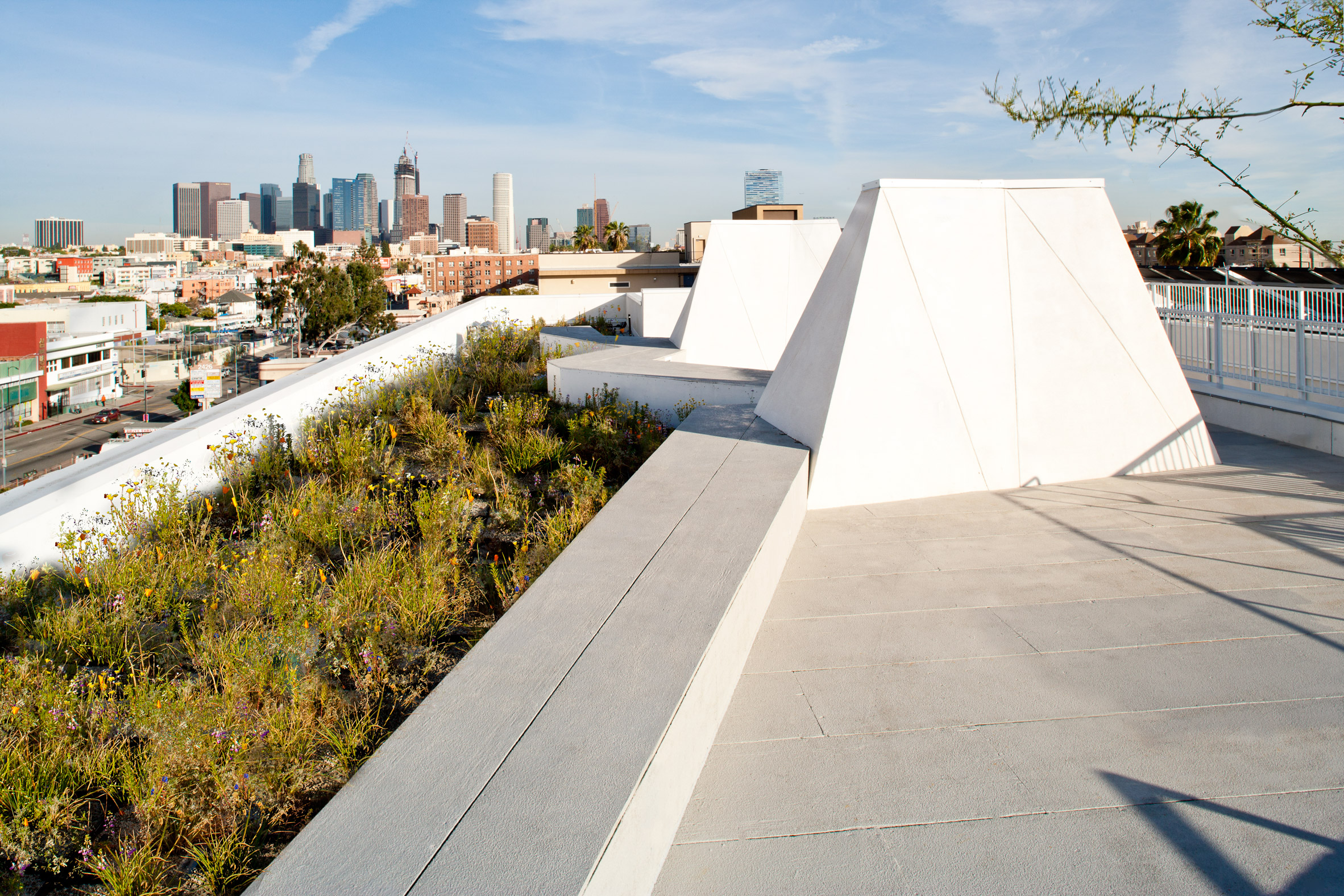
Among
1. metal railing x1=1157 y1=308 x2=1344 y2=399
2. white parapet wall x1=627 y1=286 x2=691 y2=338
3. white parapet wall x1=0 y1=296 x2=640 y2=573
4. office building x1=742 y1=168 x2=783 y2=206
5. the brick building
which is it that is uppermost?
office building x1=742 y1=168 x2=783 y2=206

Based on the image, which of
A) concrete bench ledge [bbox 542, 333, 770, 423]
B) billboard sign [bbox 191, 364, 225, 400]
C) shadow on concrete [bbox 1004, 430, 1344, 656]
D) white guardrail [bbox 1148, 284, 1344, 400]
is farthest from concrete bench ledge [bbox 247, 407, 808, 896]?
billboard sign [bbox 191, 364, 225, 400]

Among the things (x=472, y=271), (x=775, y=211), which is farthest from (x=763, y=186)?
(x=775, y=211)

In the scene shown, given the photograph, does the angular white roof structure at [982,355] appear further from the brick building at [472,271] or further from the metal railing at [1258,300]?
the brick building at [472,271]

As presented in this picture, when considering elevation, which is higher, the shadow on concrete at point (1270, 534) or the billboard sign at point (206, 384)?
the billboard sign at point (206, 384)

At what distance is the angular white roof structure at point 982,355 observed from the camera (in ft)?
18.5

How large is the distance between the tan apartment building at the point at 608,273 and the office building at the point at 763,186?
156 m

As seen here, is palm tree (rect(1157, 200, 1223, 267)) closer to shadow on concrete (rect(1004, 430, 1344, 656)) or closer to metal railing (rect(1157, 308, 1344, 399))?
metal railing (rect(1157, 308, 1344, 399))

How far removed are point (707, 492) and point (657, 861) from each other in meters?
2.65

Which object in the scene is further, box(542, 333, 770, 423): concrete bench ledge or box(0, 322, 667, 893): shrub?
box(542, 333, 770, 423): concrete bench ledge

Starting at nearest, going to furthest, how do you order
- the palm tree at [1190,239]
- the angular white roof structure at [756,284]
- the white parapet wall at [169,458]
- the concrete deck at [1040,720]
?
the concrete deck at [1040,720], the white parapet wall at [169,458], the angular white roof structure at [756,284], the palm tree at [1190,239]

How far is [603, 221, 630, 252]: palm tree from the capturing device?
178 ft

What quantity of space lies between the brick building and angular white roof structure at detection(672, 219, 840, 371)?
73.8m

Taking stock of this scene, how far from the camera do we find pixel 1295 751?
2633mm

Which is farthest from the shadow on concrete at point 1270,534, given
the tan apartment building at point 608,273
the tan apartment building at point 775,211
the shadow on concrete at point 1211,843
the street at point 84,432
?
the tan apartment building at point 608,273
